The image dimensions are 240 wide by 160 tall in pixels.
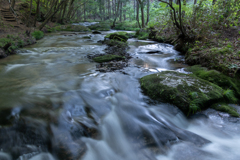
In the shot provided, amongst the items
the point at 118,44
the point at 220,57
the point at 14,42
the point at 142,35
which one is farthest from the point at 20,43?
the point at 142,35

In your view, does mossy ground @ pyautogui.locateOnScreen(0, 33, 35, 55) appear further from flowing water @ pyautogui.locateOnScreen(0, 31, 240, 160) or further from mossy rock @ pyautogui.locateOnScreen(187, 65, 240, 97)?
mossy rock @ pyautogui.locateOnScreen(187, 65, 240, 97)

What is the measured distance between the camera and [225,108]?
3252 millimetres

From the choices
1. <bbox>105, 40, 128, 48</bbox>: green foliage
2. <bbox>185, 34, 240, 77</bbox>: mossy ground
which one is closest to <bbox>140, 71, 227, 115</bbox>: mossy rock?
<bbox>185, 34, 240, 77</bbox>: mossy ground

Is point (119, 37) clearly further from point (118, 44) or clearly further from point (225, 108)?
point (225, 108)

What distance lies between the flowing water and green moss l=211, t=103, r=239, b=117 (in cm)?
14

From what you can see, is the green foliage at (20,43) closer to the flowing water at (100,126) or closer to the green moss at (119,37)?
the flowing water at (100,126)

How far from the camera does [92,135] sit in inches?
104

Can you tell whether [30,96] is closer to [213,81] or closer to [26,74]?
[26,74]

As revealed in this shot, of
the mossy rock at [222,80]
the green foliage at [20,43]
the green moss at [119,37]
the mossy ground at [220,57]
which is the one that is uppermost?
the green moss at [119,37]

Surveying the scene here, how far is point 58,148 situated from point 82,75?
3.04 meters

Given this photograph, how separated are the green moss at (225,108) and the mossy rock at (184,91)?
10 cm

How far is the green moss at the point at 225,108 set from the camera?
10.3 feet

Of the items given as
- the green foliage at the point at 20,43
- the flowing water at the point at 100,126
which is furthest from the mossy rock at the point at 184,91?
the green foliage at the point at 20,43

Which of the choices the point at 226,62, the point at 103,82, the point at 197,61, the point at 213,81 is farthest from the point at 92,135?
the point at 197,61
